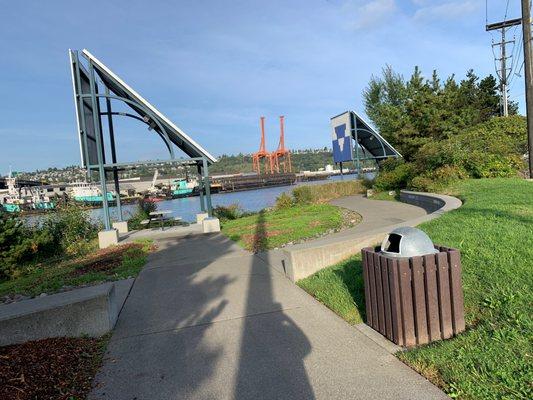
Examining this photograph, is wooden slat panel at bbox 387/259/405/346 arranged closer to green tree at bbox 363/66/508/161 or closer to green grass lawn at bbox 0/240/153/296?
green grass lawn at bbox 0/240/153/296

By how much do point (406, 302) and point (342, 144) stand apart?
2212 centimetres

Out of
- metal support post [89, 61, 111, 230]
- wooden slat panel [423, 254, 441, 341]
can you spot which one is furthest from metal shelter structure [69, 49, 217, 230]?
wooden slat panel [423, 254, 441, 341]

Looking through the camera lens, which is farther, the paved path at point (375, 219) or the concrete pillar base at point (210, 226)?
the concrete pillar base at point (210, 226)

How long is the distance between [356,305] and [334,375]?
158 cm

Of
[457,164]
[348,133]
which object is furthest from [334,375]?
[348,133]

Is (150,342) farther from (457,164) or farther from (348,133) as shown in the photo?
(348,133)

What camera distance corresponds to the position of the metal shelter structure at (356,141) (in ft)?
77.3

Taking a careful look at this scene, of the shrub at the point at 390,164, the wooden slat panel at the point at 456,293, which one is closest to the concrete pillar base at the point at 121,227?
the wooden slat panel at the point at 456,293

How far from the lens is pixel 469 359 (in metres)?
3.24

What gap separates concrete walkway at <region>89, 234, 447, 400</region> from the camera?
3.27 m

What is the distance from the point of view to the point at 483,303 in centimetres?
414

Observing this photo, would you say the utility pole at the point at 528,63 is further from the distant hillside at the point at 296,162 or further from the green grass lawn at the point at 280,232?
the distant hillside at the point at 296,162

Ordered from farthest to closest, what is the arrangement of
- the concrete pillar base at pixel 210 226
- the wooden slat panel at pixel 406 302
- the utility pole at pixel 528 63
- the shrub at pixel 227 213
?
the shrub at pixel 227 213 → the utility pole at pixel 528 63 → the concrete pillar base at pixel 210 226 → the wooden slat panel at pixel 406 302

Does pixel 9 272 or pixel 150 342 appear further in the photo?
pixel 9 272
